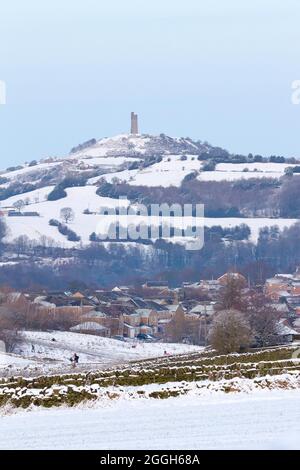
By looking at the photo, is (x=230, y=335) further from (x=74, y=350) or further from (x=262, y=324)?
(x=74, y=350)

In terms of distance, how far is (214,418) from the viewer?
22.2 meters

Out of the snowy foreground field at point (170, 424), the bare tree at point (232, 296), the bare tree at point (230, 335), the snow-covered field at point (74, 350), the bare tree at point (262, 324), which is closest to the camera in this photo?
the snowy foreground field at point (170, 424)

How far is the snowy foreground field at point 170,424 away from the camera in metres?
19.0

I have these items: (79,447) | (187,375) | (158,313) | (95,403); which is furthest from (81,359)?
(158,313)

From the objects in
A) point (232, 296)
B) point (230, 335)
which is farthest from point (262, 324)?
point (232, 296)

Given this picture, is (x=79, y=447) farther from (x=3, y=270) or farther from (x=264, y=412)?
(x=3, y=270)

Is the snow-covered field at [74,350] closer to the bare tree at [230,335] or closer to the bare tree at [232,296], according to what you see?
the bare tree at [232,296]

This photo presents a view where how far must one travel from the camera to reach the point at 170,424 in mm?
21500

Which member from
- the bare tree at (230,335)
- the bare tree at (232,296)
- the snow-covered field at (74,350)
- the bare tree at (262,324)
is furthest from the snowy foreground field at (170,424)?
the bare tree at (232,296)

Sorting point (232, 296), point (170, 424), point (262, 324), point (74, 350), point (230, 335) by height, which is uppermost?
point (170, 424)

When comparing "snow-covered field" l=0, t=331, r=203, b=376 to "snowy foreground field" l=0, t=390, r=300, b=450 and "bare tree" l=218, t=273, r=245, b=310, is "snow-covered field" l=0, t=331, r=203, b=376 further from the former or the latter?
"snowy foreground field" l=0, t=390, r=300, b=450

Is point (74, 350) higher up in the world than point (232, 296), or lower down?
lower down

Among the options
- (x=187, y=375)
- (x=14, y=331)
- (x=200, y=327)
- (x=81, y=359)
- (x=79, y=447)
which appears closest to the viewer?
(x=79, y=447)

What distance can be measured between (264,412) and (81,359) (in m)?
40.7
